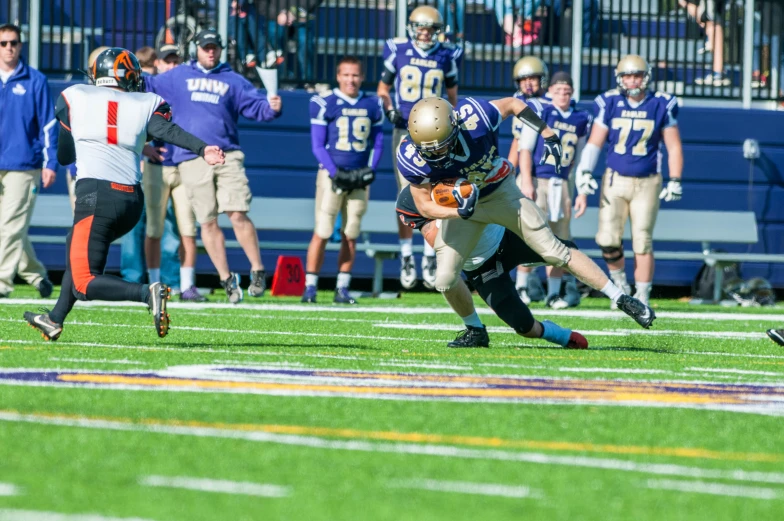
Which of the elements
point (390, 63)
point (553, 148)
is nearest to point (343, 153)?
point (390, 63)

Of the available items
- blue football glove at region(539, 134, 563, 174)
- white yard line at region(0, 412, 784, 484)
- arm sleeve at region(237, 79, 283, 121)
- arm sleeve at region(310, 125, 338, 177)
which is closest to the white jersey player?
blue football glove at region(539, 134, 563, 174)

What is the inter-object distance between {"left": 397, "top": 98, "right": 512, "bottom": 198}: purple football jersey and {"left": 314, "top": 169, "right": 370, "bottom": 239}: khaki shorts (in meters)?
4.64

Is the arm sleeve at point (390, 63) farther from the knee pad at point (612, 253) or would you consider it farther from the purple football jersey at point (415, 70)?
the knee pad at point (612, 253)

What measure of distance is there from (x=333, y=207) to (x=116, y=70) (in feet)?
16.2

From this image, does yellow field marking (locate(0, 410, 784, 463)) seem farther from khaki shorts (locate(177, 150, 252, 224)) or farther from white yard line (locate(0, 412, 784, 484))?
khaki shorts (locate(177, 150, 252, 224))

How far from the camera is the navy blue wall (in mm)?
14891

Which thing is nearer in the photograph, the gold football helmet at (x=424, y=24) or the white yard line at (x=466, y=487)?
the white yard line at (x=466, y=487)

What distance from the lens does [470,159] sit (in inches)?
285

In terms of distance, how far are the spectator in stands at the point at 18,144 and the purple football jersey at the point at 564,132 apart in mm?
4122

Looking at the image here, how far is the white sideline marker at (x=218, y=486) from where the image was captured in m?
3.23

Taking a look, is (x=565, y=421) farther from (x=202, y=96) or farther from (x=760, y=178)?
(x=760, y=178)

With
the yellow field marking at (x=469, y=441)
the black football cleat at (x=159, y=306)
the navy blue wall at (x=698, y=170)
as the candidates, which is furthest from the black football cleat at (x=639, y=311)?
the navy blue wall at (x=698, y=170)

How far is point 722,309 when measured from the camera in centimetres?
1262

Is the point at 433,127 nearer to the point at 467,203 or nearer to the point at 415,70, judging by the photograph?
the point at 467,203
